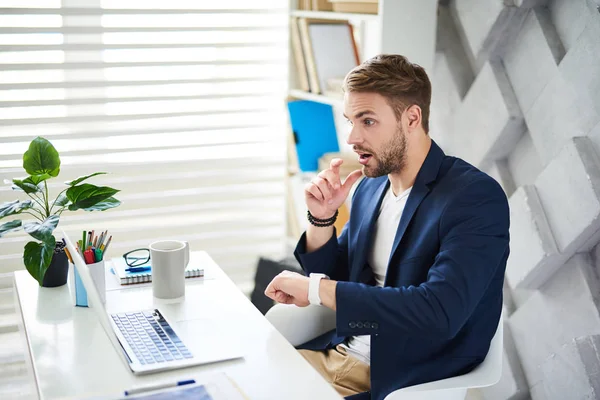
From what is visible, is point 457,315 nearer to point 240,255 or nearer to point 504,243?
point 504,243

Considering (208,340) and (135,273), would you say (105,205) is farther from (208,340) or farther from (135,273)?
(208,340)

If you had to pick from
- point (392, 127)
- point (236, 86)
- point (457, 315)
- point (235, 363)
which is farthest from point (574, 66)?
point (236, 86)

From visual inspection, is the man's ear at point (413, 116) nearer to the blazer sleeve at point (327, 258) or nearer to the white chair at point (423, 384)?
the blazer sleeve at point (327, 258)

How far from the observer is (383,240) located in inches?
85.4

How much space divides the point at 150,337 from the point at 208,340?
14 cm

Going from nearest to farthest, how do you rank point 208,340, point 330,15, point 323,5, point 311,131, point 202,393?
point 202,393, point 208,340, point 330,15, point 323,5, point 311,131

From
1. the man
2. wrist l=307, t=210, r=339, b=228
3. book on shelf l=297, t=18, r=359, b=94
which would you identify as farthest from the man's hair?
book on shelf l=297, t=18, r=359, b=94

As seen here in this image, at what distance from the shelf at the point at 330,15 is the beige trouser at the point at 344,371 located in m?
1.46

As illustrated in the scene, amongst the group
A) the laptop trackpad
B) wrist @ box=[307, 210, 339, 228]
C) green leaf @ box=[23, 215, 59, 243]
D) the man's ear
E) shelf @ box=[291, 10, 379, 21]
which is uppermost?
shelf @ box=[291, 10, 379, 21]

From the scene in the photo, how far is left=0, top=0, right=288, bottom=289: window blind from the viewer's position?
3361 mm

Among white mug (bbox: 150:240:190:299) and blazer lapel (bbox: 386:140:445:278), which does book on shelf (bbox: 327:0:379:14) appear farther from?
white mug (bbox: 150:240:190:299)

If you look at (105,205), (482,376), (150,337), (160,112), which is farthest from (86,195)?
(160,112)

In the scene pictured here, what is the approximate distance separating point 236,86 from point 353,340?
1.98m

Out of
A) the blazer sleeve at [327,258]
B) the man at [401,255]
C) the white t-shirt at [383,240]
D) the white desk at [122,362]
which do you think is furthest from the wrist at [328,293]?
the blazer sleeve at [327,258]
